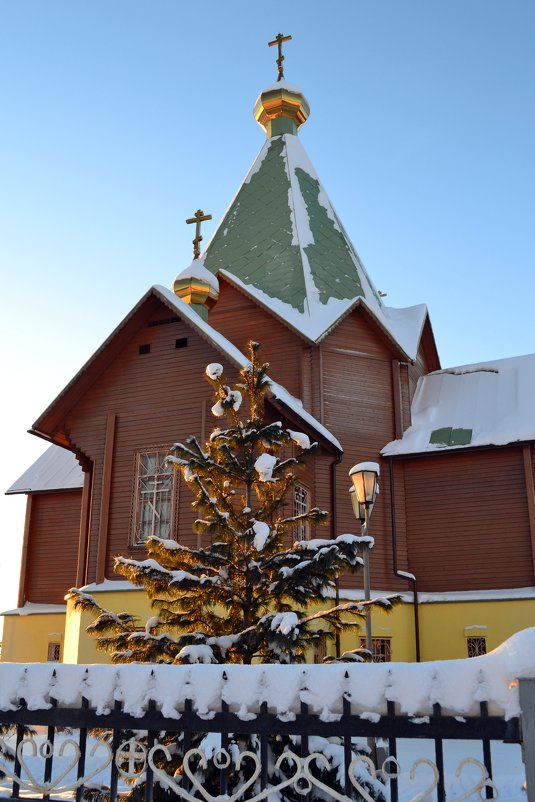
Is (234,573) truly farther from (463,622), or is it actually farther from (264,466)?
(463,622)

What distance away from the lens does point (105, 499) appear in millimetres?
11953

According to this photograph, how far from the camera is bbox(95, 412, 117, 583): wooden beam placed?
11.7 metres

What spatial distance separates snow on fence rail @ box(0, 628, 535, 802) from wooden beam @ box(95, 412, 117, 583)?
26.1ft

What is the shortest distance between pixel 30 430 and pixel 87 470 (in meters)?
1.25

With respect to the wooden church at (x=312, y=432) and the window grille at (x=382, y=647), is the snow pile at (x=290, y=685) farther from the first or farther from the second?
the window grille at (x=382, y=647)

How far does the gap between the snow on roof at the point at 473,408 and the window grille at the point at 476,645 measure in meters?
3.08

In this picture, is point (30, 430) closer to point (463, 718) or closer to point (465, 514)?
point (465, 514)

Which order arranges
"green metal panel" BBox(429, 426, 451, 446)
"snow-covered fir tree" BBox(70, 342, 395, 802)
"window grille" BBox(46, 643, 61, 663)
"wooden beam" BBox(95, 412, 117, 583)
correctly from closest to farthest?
1. "snow-covered fir tree" BBox(70, 342, 395, 802)
2. "wooden beam" BBox(95, 412, 117, 583)
3. "green metal panel" BBox(429, 426, 451, 446)
4. "window grille" BBox(46, 643, 61, 663)

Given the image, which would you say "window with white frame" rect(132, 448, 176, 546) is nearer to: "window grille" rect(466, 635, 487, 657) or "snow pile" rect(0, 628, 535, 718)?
"window grille" rect(466, 635, 487, 657)

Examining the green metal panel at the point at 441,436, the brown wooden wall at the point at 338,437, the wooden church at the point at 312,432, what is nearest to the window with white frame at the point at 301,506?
the wooden church at the point at 312,432

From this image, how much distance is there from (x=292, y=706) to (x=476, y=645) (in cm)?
1060

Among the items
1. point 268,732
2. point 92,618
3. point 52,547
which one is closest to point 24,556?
point 52,547

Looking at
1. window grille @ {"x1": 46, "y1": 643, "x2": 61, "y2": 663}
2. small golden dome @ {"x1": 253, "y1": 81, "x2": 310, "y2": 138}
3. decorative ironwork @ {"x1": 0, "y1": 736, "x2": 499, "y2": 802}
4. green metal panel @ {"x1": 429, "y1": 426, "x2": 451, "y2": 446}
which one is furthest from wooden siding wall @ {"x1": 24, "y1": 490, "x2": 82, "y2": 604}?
decorative ironwork @ {"x1": 0, "y1": 736, "x2": 499, "y2": 802}

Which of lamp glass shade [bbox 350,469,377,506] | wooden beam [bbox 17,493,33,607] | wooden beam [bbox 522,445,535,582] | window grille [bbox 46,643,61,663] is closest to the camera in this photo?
lamp glass shade [bbox 350,469,377,506]
